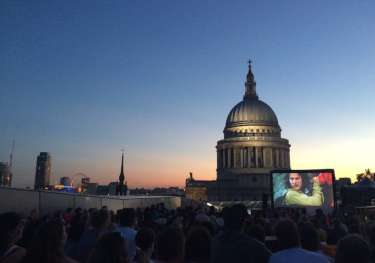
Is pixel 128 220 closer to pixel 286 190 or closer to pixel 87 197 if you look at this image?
pixel 87 197

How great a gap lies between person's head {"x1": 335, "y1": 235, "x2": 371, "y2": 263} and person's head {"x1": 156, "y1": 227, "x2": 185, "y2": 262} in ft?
7.06

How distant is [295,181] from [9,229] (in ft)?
124

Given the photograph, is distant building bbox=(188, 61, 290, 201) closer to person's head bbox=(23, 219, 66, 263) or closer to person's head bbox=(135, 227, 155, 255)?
person's head bbox=(135, 227, 155, 255)

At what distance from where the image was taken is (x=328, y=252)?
899cm

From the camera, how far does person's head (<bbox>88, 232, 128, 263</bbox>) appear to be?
4.79 metres

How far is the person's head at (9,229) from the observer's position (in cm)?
539

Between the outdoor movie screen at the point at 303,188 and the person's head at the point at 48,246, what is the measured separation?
36.4 m

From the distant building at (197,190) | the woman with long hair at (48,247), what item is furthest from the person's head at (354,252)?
the distant building at (197,190)

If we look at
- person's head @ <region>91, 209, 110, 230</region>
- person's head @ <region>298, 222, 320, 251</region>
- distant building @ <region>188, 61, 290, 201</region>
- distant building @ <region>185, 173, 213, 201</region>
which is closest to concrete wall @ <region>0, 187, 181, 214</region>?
person's head @ <region>91, 209, 110, 230</region>

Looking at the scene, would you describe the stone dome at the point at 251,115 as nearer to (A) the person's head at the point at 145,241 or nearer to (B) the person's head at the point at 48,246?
(A) the person's head at the point at 145,241

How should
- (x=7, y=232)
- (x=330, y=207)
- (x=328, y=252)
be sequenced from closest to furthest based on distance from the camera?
(x=7, y=232)
(x=328, y=252)
(x=330, y=207)

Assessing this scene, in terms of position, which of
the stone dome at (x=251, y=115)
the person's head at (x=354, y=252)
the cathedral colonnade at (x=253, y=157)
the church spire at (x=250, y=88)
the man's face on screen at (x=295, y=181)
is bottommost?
the person's head at (x=354, y=252)

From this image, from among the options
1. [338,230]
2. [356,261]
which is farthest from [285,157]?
[356,261]

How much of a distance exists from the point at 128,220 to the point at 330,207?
112 feet
